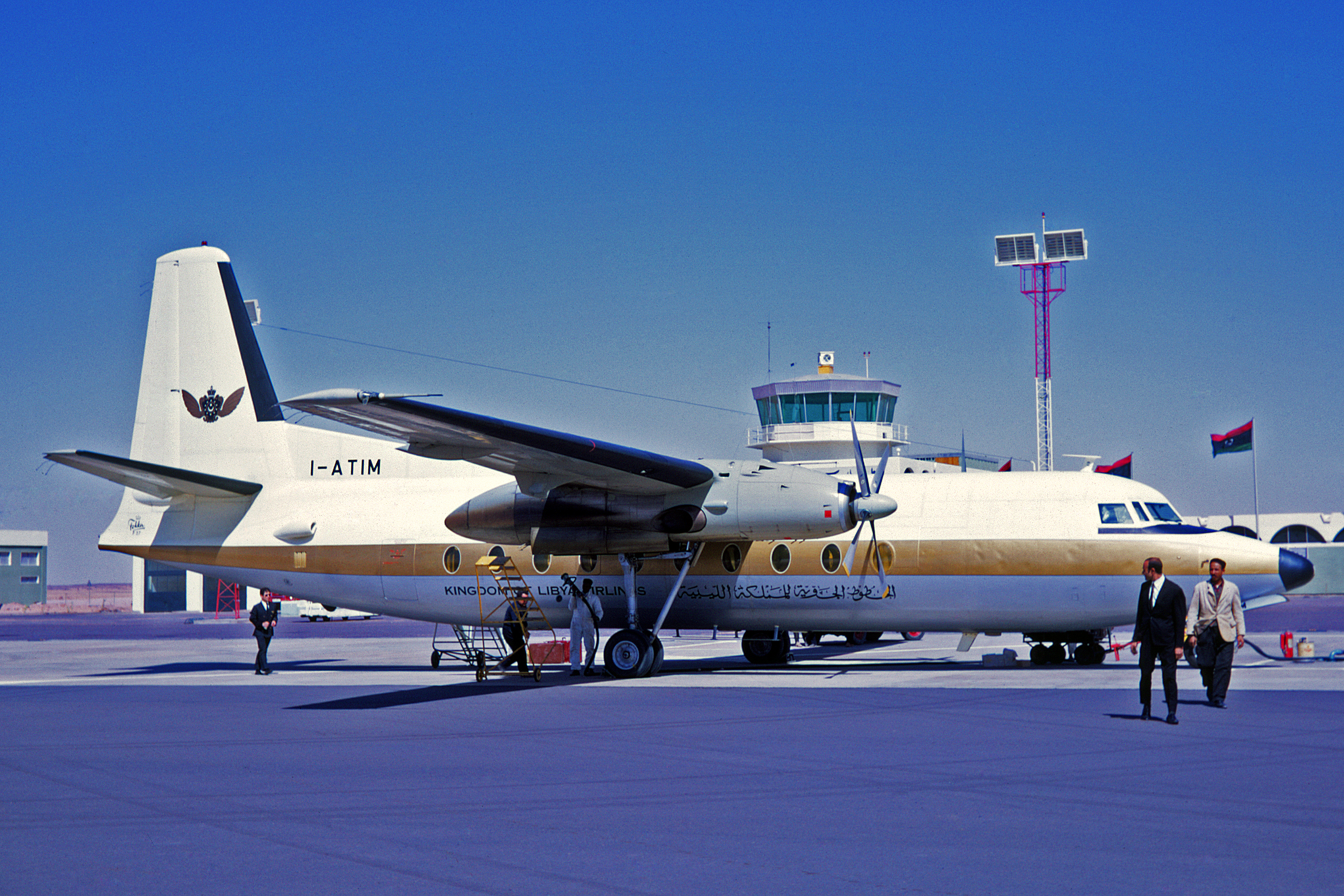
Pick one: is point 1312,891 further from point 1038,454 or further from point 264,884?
point 1038,454

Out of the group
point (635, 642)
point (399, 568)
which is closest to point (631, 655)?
point (635, 642)

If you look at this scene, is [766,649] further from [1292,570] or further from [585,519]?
[1292,570]

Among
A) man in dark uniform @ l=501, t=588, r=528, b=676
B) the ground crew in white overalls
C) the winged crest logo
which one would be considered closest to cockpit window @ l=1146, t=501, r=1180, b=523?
the ground crew in white overalls

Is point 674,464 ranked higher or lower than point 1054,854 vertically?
higher

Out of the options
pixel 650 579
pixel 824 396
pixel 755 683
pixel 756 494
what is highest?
pixel 824 396

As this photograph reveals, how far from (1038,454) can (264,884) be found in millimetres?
54467

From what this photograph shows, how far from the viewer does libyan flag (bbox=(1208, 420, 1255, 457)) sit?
44.1 m

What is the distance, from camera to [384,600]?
882 inches

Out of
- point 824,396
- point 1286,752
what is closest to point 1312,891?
point 1286,752

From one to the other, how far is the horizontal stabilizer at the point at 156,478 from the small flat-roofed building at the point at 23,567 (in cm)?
8402

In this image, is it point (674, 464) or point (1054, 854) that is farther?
point (674, 464)

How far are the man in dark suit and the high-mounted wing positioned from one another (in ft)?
24.7

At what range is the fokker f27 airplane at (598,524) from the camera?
61.6ft

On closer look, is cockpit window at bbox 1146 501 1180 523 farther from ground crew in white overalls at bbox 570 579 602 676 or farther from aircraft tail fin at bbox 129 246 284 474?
aircraft tail fin at bbox 129 246 284 474
